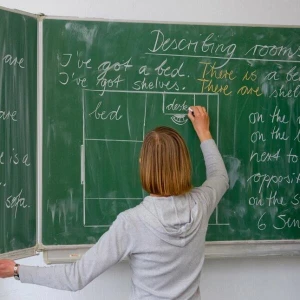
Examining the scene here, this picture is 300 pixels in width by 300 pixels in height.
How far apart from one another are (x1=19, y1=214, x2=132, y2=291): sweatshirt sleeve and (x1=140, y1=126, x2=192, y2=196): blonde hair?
184 millimetres

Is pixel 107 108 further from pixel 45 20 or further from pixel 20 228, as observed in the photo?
pixel 20 228

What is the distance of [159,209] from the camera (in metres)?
1.95

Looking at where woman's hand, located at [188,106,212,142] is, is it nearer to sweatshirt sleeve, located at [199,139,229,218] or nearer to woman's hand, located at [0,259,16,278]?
sweatshirt sleeve, located at [199,139,229,218]

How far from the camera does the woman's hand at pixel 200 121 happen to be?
2514mm

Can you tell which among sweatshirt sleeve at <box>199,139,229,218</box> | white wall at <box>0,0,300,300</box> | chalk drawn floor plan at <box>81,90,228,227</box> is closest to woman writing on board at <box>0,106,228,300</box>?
sweatshirt sleeve at <box>199,139,229,218</box>

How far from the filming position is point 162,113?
2.54m

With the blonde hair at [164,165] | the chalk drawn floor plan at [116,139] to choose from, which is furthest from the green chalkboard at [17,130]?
the blonde hair at [164,165]

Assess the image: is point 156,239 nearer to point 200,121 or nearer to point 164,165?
point 164,165

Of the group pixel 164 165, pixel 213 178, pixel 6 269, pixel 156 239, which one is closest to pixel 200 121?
pixel 213 178

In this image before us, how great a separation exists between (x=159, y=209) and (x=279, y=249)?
40.1 inches

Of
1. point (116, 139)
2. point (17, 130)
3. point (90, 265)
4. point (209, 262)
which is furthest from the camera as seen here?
point (209, 262)

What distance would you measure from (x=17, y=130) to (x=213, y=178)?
0.91 m

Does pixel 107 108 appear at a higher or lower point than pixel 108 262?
higher

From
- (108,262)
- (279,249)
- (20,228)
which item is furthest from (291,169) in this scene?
(20,228)
